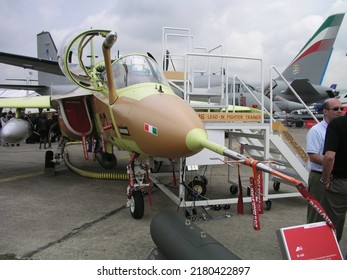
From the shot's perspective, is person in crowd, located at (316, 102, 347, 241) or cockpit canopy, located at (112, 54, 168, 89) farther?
cockpit canopy, located at (112, 54, 168, 89)

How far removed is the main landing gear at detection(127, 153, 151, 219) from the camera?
5296mm

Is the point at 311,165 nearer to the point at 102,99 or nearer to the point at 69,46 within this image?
the point at 102,99

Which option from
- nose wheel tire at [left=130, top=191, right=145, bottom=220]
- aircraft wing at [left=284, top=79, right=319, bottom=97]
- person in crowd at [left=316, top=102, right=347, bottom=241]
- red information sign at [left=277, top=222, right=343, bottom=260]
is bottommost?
nose wheel tire at [left=130, top=191, right=145, bottom=220]

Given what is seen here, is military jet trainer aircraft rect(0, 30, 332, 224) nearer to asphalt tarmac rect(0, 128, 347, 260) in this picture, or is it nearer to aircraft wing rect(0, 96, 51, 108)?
asphalt tarmac rect(0, 128, 347, 260)

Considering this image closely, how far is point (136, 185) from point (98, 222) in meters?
0.81

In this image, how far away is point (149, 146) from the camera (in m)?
4.49

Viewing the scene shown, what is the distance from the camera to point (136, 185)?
17.7 ft

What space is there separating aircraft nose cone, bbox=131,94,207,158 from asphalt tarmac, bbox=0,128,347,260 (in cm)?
126

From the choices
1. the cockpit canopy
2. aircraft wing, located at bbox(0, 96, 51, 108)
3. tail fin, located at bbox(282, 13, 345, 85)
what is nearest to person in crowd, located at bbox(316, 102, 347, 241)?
the cockpit canopy

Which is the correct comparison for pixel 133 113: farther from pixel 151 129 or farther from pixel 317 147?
pixel 317 147

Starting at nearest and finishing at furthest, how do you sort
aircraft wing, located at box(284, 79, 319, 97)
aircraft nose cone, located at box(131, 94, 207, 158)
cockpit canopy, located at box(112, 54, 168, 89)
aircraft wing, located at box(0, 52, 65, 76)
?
1. aircraft nose cone, located at box(131, 94, 207, 158)
2. cockpit canopy, located at box(112, 54, 168, 89)
3. aircraft wing, located at box(0, 52, 65, 76)
4. aircraft wing, located at box(284, 79, 319, 97)

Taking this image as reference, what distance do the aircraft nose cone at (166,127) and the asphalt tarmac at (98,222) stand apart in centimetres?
126

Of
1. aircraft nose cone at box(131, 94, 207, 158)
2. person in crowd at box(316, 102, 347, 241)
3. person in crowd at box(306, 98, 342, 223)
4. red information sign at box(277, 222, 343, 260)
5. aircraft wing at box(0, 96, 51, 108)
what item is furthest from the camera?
aircraft wing at box(0, 96, 51, 108)

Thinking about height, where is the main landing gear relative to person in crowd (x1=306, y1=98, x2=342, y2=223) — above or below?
below
